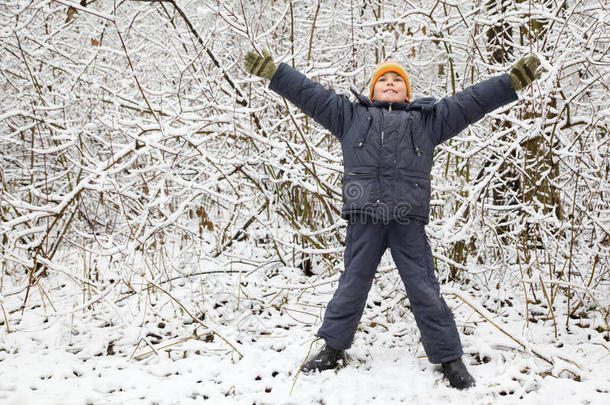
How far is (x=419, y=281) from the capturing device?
7.17ft

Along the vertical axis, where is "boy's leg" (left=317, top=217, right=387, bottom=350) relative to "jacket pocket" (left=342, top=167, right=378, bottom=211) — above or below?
below

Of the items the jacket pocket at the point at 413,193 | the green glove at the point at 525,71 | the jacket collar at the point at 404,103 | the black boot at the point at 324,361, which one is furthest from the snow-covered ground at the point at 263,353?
the green glove at the point at 525,71

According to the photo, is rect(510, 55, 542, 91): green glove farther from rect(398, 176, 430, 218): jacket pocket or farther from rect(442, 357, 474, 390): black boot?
rect(442, 357, 474, 390): black boot

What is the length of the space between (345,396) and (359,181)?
108 centimetres

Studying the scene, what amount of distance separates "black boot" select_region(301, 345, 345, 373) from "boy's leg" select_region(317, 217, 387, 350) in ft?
0.17

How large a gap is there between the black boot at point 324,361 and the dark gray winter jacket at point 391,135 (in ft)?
2.51

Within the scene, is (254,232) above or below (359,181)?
below

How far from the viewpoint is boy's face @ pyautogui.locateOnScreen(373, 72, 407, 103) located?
2.29m

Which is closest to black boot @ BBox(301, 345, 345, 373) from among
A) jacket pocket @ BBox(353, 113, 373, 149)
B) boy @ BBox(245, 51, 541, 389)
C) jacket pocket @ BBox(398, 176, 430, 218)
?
boy @ BBox(245, 51, 541, 389)

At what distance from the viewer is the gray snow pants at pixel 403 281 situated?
2188 mm

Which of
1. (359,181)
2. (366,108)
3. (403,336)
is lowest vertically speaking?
(403,336)

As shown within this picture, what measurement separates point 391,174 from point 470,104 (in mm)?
506

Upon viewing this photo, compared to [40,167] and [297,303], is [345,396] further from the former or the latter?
[40,167]

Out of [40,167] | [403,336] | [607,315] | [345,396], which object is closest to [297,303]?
[403,336]
